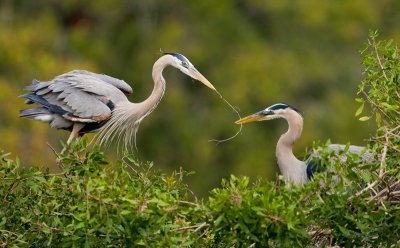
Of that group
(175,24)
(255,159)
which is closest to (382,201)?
(255,159)

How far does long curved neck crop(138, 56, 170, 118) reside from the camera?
10.4 metres

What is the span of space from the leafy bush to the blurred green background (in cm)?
1675

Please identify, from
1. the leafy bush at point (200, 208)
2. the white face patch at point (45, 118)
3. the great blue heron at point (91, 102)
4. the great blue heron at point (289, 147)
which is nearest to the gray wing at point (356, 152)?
the leafy bush at point (200, 208)

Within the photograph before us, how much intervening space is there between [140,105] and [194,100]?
56.7ft

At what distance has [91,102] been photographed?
1044 cm

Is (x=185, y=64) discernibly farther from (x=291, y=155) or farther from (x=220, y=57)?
(x=220, y=57)

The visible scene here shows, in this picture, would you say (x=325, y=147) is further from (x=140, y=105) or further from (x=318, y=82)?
(x=318, y=82)

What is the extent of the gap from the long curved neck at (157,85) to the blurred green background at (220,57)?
44.4 feet

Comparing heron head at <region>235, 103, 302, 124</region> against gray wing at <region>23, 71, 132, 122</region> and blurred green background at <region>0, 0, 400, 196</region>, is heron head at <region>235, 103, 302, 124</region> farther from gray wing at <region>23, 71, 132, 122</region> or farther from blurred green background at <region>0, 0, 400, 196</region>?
blurred green background at <region>0, 0, 400, 196</region>

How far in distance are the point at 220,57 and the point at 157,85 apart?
691 inches

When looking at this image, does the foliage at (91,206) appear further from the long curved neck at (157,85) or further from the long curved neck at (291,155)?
the long curved neck at (157,85)

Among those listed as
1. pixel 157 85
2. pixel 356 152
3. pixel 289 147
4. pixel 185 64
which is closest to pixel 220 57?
pixel 157 85

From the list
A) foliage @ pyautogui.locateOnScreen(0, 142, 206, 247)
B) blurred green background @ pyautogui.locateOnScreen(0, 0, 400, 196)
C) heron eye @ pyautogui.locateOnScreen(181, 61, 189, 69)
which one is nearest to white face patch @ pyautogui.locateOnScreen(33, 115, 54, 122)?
heron eye @ pyautogui.locateOnScreen(181, 61, 189, 69)

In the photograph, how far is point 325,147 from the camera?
7164 mm
